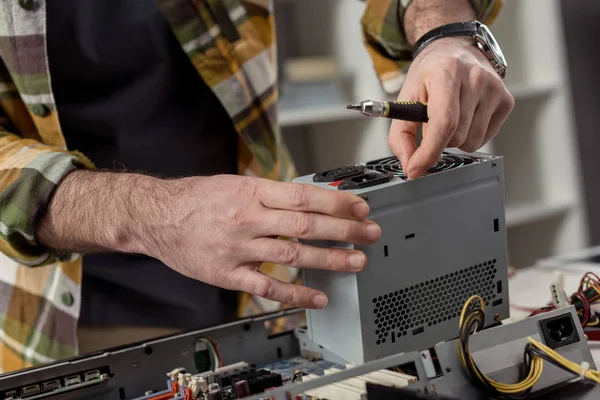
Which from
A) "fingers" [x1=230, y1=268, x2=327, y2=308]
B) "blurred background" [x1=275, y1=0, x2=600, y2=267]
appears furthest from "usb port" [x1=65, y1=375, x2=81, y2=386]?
"blurred background" [x1=275, y1=0, x2=600, y2=267]

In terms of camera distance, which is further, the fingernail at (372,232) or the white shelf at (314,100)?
the white shelf at (314,100)

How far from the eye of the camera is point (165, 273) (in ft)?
4.34

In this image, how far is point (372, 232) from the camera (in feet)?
2.29

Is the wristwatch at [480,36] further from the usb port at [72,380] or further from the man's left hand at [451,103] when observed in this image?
the usb port at [72,380]

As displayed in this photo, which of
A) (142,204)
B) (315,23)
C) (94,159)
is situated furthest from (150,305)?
(315,23)

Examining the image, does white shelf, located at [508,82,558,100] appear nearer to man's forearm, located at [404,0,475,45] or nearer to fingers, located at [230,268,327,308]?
man's forearm, located at [404,0,475,45]

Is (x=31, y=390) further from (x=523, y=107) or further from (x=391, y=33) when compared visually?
(x=523, y=107)

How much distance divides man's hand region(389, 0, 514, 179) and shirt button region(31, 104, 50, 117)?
570mm

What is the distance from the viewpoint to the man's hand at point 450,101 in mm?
814

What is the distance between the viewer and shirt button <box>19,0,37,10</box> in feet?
3.64

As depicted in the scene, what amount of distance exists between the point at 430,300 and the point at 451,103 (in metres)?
0.23

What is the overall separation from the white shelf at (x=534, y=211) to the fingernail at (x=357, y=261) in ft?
6.86

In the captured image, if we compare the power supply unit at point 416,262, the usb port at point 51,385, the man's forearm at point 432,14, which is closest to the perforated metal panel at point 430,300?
the power supply unit at point 416,262

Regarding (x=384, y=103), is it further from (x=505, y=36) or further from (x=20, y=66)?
(x=505, y=36)
